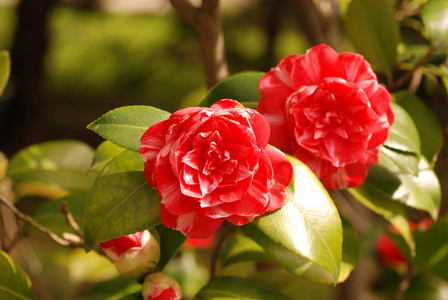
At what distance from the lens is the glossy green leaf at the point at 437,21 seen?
0.76 metres

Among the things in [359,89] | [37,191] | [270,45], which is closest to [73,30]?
[270,45]

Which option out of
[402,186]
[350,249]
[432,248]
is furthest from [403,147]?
[432,248]

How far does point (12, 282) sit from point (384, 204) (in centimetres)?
54

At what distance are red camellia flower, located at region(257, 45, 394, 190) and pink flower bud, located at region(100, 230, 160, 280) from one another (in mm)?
197

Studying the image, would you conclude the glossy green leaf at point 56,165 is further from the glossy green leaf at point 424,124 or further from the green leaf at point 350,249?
the glossy green leaf at point 424,124

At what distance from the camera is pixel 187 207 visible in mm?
465

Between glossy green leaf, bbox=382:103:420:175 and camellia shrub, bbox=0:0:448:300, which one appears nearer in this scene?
camellia shrub, bbox=0:0:448:300

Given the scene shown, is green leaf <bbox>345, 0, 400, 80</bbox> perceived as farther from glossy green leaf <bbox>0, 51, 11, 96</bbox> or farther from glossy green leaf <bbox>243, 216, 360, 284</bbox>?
glossy green leaf <bbox>0, 51, 11, 96</bbox>

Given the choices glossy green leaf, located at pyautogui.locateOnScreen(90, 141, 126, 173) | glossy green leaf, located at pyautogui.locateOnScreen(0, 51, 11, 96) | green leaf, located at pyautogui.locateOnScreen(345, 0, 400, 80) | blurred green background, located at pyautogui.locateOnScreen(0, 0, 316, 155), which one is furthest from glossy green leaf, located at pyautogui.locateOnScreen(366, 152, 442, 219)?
blurred green background, located at pyautogui.locateOnScreen(0, 0, 316, 155)

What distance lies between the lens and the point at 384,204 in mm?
683

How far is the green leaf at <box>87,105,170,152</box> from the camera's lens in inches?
20.1

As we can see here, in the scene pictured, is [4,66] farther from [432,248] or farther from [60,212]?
[432,248]

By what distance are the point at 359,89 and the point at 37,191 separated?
2.93 ft

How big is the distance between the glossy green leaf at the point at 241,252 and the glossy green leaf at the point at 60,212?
277 millimetres
